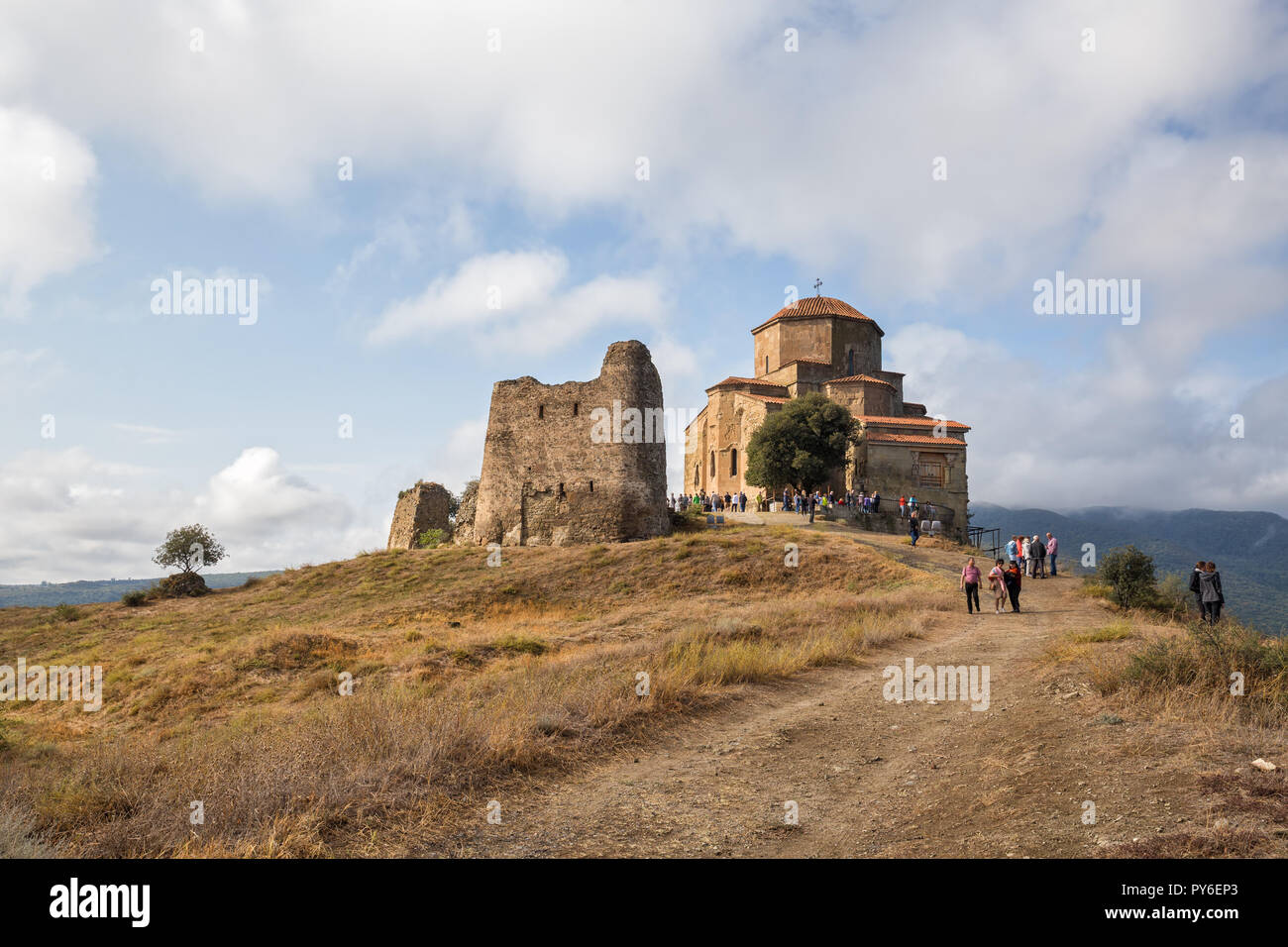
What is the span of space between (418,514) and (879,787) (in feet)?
106

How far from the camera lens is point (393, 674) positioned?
44.2 ft

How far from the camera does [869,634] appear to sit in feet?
44.6

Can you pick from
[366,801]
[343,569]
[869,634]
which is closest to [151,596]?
[343,569]

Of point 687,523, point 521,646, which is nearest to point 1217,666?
point 521,646

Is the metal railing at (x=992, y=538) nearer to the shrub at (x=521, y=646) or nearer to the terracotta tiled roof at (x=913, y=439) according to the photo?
the terracotta tiled roof at (x=913, y=439)

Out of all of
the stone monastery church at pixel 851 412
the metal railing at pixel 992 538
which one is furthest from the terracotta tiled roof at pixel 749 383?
the metal railing at pixel 992 538

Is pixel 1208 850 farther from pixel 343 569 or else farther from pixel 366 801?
pixel 343 569

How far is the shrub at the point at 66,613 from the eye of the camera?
2674 cm

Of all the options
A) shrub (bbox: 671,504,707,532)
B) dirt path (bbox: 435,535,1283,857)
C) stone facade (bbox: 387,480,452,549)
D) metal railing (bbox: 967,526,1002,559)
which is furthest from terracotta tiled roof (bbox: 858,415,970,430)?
dirt path (bbox: 435,535,1283,857)

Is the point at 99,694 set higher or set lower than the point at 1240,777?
lower

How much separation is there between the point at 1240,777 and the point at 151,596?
33165 millimetres

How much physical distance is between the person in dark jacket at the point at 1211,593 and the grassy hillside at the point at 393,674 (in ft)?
16.8

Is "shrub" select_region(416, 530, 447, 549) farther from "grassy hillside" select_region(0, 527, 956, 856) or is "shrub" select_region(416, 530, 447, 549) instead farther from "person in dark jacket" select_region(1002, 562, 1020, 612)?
"person in dark jacket" select_region(1002, 562, 1020, 612)

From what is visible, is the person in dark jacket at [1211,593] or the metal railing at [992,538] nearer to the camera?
the person in dark jacket at [1211,593]
